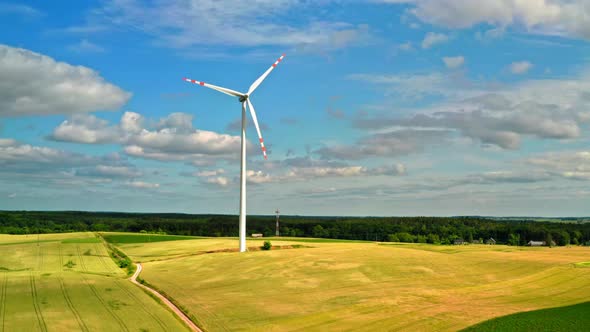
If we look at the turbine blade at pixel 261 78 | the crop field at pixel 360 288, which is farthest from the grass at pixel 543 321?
the turbine blade at pixel 261 78

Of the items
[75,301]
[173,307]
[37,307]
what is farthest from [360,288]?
[37,307]

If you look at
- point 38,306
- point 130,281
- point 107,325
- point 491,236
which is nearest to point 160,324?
point 107,325

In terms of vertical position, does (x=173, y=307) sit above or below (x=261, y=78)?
below

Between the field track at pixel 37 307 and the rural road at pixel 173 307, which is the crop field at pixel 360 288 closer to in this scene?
the rural road at pixel 173 307

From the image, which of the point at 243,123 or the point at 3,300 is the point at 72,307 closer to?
the point at 3,300

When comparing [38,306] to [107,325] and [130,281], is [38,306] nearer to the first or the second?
[107,325]

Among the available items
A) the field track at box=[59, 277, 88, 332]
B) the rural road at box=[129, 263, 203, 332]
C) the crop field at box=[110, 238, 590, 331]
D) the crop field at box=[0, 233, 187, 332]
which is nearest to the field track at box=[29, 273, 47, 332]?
the crop field at box=[0, 233, 187, 332]
